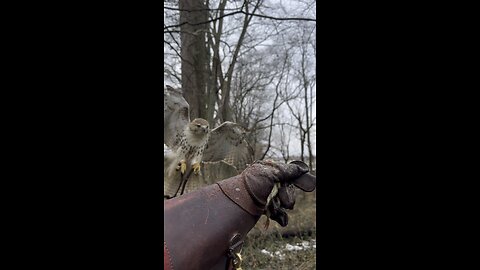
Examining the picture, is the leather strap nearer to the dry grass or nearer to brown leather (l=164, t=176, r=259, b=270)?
brown leather (l=164, t=176, r=259, b=270)

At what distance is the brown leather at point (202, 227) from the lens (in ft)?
2.39

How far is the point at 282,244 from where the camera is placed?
133 inches

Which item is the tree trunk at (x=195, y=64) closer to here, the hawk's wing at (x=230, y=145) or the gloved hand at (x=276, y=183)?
the hawk's wing at (x=230, y=145)

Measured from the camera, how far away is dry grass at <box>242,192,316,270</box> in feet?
9.82

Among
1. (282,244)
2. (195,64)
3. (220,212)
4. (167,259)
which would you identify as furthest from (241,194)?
(282,244)

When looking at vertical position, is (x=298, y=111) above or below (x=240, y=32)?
below

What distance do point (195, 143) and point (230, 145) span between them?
0.17m

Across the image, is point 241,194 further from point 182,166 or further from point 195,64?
point 195,64

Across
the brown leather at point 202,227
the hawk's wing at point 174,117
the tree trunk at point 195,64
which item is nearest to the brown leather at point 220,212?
the brown leather at point 202,227
